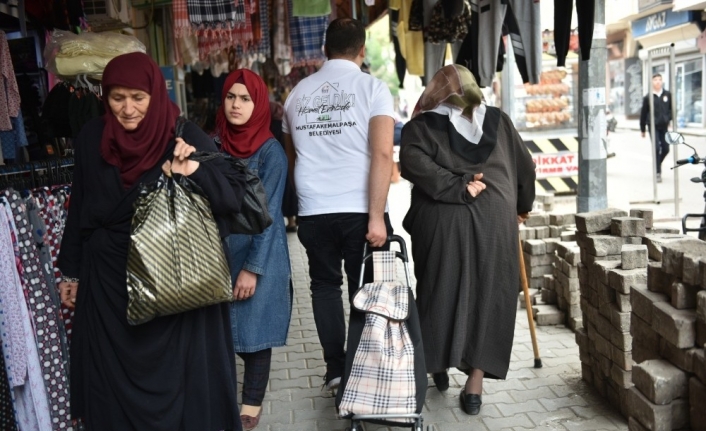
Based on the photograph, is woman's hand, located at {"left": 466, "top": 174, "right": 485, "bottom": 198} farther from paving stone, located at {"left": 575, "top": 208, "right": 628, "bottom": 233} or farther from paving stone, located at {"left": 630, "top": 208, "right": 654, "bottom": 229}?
paving stone, located at {"left": 630, "top": 208, "right": 654, "bottom": 229}

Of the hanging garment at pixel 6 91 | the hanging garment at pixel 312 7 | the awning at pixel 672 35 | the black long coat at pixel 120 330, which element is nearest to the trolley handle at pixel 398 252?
the black long coat at pixel 120 330

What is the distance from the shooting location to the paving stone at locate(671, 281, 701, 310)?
290cm

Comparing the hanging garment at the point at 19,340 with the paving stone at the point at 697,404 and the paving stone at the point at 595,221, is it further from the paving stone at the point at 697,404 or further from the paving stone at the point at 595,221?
the paving stone at the point at 595,221

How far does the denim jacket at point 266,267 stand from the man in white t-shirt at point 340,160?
25 cm

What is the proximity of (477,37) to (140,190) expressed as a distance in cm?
438

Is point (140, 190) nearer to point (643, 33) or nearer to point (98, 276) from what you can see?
point (98, 276)

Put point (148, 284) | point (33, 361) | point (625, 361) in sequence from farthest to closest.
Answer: point (625, 361) < point (33, 361) < point (148, 284)

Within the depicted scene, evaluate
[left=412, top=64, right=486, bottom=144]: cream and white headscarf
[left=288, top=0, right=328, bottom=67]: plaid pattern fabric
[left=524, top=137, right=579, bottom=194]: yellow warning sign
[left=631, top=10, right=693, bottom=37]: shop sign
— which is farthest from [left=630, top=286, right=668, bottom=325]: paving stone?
[left=631, top=10, right=693, bottom=37]: shop sign

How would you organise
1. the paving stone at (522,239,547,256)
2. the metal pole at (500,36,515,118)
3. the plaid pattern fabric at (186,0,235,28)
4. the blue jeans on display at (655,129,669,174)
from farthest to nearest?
the blue jeans on display at (655,129,669,174) → the metal pole at (500,36,515,118) → the paving stone at (522,239,547,256) → the plaid pattern fabric at (186,0,235,28)

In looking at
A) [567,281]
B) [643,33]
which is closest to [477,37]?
[567,281]

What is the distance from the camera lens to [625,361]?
3.90m

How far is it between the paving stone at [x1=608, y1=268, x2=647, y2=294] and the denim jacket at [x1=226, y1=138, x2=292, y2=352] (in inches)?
72.3

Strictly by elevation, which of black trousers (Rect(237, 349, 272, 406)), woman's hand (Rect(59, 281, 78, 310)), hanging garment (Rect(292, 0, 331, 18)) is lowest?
black trousers (Rect(237, 349, 272, 406))

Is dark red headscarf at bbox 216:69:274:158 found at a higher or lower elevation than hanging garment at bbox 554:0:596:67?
lower
